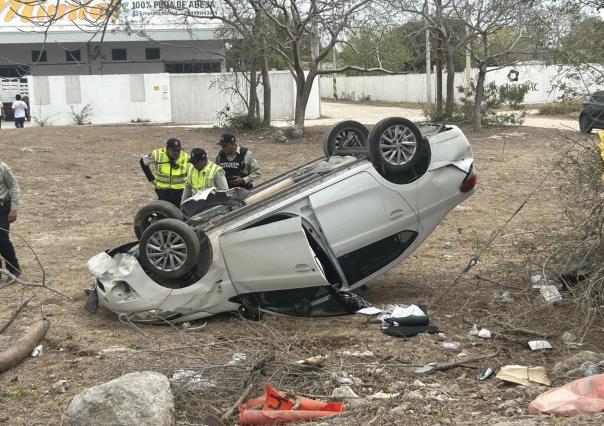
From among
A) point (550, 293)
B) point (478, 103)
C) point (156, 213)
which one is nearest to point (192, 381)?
point (156, 213)

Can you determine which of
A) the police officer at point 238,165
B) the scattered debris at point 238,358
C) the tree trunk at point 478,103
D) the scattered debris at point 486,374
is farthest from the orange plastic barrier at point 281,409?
the tree trunk at point 478,103

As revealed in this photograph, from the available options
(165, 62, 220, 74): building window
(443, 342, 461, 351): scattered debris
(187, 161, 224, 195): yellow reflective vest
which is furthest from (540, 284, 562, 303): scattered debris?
(165, 62, 220, 74): building window

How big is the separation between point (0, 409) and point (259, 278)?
7.37 feet

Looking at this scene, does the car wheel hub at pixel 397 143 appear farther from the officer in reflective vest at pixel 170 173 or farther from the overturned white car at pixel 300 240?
the officer in reflective vest at pixel 170 173

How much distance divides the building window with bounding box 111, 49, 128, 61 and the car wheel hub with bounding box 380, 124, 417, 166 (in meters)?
33.8

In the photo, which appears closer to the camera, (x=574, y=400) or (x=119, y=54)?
(x=574, y=400)

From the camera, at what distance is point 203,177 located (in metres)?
7.93

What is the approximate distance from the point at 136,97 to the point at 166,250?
2600cm

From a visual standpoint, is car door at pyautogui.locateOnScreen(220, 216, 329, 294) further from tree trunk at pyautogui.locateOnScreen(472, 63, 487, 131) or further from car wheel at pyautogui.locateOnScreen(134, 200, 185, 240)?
tree trunk at pyautogui.locateOnScreen(472, 63, 487, 131)

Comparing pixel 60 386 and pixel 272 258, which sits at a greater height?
pixel 272 258

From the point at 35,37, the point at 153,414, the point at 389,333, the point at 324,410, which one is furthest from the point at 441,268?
the point at 35,37

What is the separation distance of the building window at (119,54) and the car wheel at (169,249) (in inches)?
1329

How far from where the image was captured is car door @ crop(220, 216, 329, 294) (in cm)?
623

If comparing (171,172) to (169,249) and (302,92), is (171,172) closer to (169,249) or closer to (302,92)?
(169,249)
